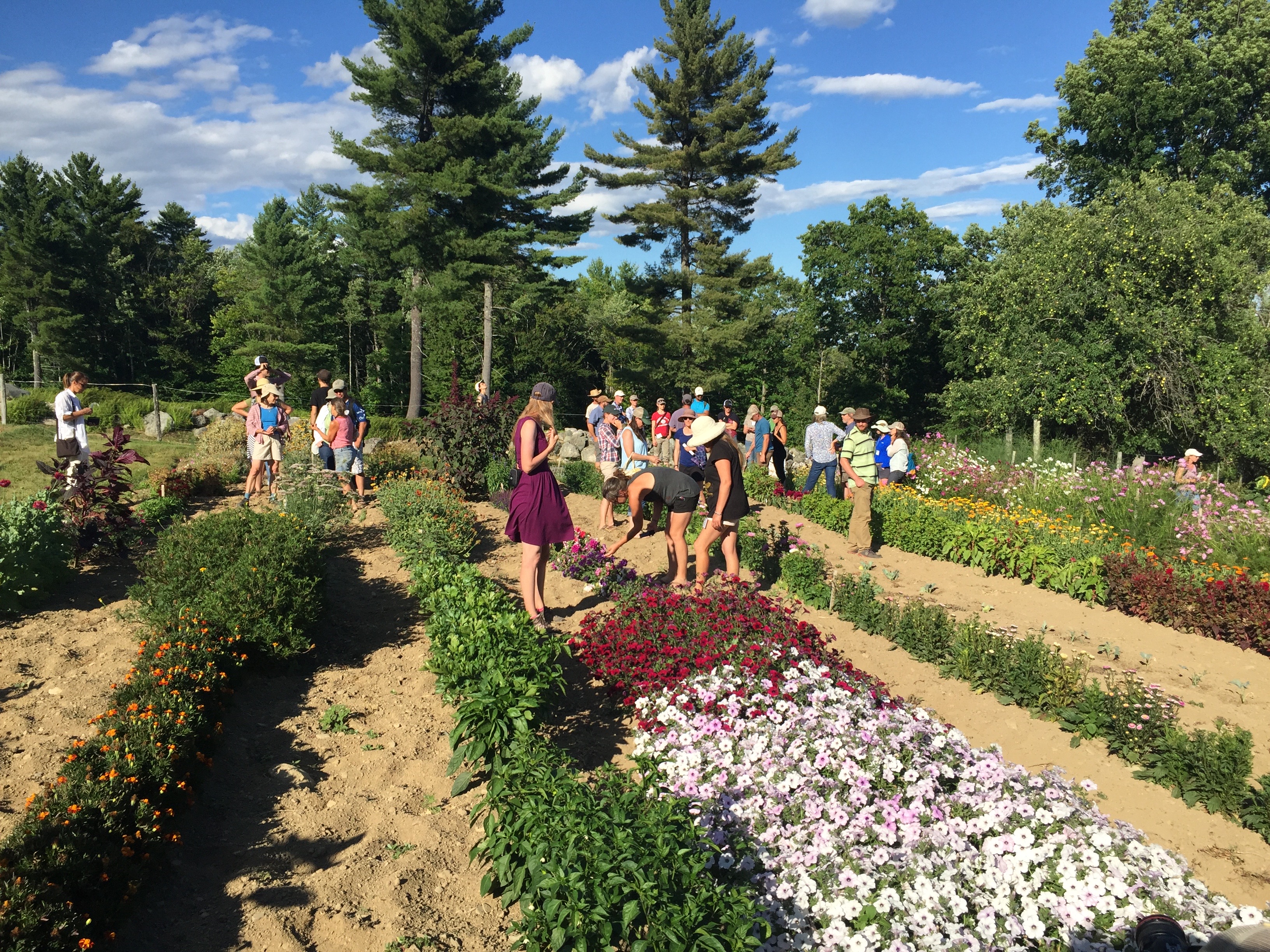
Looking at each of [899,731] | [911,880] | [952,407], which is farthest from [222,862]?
[952,407]

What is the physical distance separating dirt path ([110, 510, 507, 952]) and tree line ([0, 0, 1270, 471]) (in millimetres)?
17409

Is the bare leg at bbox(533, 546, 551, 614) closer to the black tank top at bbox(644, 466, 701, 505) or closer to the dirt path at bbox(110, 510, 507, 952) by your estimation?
the dirt path at bbox(110, 510, 507, 952)

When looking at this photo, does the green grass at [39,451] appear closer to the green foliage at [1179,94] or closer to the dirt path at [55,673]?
the dirt path at [55,673]

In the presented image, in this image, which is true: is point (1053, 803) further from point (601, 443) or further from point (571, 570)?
point (601, 443)

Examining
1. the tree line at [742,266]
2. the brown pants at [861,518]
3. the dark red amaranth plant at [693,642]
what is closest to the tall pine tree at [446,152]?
the tree line at [742,266]

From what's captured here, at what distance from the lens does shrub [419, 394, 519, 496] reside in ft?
31.0

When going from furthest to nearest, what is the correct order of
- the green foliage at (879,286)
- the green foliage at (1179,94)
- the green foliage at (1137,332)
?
1. the green foliage at (879,286)
2. the green foliage at (1179,94)
3. the green foliage at (1137,332)

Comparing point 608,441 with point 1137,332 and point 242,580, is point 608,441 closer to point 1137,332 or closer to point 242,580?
point 242,580

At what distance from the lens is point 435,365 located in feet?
81.5

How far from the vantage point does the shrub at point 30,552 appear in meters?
5.28

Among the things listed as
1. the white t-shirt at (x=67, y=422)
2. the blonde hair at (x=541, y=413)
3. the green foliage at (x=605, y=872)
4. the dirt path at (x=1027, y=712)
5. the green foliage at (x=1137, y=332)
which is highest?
the green foliage at (x=1137, y=332)

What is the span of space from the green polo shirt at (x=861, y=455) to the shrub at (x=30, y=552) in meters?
7.48

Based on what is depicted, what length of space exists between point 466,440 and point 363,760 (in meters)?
5.72

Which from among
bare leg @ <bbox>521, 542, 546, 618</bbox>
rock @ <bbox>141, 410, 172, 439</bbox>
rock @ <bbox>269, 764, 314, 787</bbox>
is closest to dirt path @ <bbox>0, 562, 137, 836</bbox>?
rock @ <bbox>269, 764, 314, 787</bbox>
